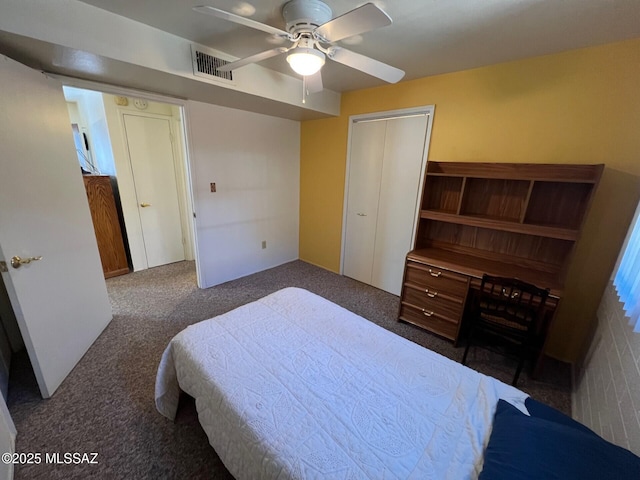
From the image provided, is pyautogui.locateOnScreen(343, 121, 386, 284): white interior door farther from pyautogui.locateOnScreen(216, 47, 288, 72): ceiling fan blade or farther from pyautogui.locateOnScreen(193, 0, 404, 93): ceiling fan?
pyautogui.locateOnScreen(216, 47, 288, 72): ceiling fan blade

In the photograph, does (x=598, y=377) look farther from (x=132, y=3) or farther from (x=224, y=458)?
(x=132, y=3)

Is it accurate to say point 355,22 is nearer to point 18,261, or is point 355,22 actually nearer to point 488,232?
point 488,232

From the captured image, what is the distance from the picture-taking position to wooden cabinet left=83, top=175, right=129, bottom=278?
119 inches

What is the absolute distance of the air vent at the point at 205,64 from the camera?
1.94 metres

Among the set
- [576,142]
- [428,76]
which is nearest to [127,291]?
[428,76]

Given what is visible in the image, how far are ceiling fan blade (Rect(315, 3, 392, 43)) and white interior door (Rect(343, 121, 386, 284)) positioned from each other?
176cm

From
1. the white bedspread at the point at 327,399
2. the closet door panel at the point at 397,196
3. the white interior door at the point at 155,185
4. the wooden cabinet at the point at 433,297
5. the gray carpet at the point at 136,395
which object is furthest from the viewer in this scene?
the white interior door at the point at 155,185

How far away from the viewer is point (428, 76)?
2.46m

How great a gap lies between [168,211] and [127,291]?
125 centimetres

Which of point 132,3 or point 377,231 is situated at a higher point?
point 132,3

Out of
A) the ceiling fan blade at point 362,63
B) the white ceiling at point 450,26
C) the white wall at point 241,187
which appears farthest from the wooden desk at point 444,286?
the white wall at point 241,187

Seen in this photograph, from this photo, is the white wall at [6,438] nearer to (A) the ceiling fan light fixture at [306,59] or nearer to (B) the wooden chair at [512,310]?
(A) the ceiling fan light fixture at [306,59]

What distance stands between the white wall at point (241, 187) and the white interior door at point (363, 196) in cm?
101

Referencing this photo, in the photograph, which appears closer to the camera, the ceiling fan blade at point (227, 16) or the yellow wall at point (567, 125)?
the ceiling fan blade at point (227, 16)
